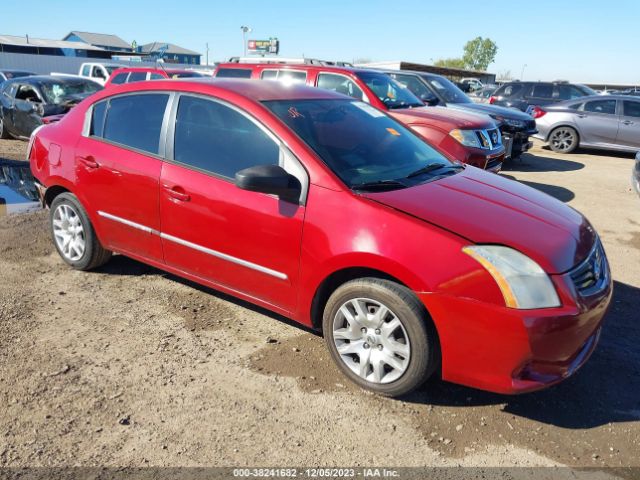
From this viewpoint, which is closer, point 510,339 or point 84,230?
point 510,339

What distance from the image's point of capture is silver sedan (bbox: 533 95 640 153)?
12.1 m

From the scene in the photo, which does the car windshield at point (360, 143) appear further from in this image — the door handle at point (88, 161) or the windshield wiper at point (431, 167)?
the door handle at point (88, 161)

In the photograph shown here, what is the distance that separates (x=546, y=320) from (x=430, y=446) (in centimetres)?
86

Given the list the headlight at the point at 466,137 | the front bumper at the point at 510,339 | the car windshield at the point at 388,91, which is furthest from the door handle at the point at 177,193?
the car windshield at the point at 388,91

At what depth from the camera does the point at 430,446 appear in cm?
267

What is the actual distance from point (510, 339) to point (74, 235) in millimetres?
3694

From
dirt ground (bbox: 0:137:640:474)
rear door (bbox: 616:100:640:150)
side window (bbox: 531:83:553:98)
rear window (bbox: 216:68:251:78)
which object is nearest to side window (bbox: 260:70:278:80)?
rear window (bbox: 216:68:251:78)

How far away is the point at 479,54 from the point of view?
314 ft

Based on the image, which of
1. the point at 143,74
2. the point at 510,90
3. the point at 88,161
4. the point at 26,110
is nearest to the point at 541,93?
the point at 510,90

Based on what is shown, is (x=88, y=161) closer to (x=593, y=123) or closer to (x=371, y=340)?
(x=371, y=340)

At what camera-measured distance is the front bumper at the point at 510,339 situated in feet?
8.44

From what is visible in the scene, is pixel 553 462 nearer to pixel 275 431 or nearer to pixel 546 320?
pixel 546 320

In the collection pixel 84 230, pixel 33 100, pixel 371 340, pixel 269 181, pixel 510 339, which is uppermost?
pixel 33 100

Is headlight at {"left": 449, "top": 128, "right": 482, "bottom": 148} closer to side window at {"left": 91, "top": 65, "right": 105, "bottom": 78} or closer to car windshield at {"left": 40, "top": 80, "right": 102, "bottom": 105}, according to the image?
car windshield at {"left": 40, "top": 80, "right": 102, "bottom": 105}
